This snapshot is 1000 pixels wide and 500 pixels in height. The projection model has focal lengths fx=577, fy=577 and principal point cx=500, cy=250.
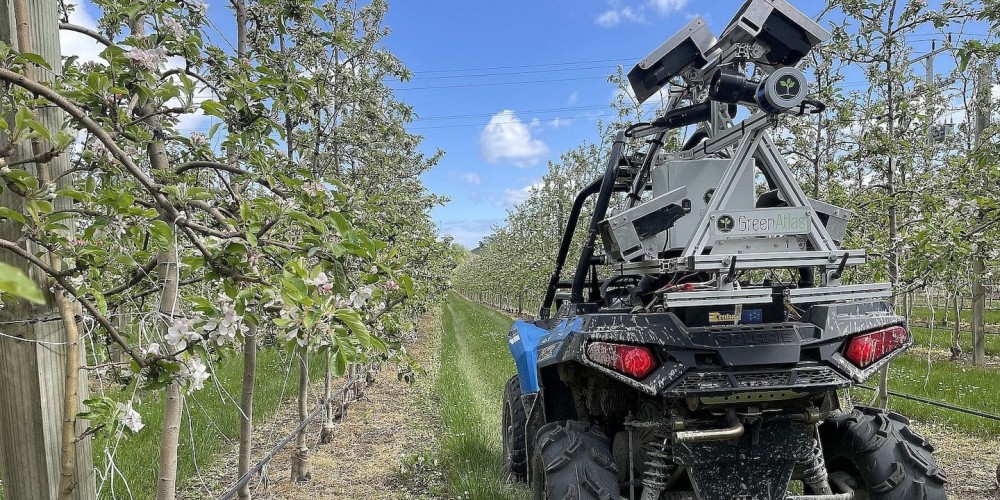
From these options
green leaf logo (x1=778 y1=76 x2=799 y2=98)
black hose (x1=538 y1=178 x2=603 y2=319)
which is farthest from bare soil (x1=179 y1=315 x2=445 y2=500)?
green leaf logo (x1=778 y1=76 x2=799 y2=98)

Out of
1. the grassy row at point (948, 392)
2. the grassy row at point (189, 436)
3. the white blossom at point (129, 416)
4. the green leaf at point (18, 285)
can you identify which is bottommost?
the grassy row at point (948, 392)

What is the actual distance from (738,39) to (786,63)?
0.37 m

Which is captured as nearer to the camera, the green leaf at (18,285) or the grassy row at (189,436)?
the green leaf at (18,285)

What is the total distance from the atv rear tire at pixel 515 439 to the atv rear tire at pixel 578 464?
5.26ft

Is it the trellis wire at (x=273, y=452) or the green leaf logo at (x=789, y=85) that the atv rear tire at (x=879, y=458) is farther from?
the trellis wire at (x=273, y=452)

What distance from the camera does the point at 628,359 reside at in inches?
93.4

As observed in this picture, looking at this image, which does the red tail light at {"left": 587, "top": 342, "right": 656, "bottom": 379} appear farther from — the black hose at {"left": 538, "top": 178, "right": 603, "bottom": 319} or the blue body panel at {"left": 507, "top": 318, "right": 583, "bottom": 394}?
the black hose at {"left": 538, "top": 178, "right": 603, "bottom": 319}

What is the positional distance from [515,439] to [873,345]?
2.71 meters

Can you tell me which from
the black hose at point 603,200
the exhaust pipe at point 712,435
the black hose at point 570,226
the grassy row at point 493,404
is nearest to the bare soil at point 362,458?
the grassy row at point 493,404

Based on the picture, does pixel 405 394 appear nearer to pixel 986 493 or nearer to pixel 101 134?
pixel 986 493

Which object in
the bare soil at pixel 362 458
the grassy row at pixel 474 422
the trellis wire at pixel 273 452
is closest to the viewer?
the trellis wire at pixel 273 452

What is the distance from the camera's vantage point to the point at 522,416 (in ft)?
14.7

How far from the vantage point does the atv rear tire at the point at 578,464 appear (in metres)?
2.49

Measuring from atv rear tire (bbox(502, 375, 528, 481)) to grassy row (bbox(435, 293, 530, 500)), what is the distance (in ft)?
0.40
